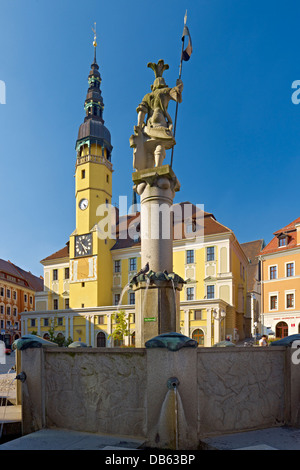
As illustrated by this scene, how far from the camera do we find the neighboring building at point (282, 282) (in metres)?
36.2

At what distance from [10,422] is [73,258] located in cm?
4213

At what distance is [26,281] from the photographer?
70500mm

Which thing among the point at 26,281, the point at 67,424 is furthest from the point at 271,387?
the point at 26,281

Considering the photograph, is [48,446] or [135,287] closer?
[48,446]

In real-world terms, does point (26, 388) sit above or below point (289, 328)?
above

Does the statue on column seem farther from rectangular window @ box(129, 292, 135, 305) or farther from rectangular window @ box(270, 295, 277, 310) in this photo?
rectangular window @ box(129, 292, 135, 305)

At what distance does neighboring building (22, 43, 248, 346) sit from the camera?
3859 cm

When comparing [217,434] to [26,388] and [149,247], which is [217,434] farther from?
[149,247]

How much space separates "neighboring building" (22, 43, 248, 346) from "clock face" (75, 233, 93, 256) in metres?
0.12

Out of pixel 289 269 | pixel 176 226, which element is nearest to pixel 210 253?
pixel 176 226

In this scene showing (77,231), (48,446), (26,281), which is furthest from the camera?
(26,281)

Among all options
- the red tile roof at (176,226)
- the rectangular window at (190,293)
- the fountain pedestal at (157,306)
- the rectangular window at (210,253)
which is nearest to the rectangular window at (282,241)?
the red tile roof at (176,226)

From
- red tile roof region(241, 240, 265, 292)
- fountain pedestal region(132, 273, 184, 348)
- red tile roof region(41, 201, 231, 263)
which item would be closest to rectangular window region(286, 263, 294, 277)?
red tile roof region(41, 201, 231, 263)

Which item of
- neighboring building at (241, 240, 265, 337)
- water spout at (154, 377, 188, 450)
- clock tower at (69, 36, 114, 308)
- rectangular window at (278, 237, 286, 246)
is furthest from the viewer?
neighboring building at (241, 240, 265, 337)
